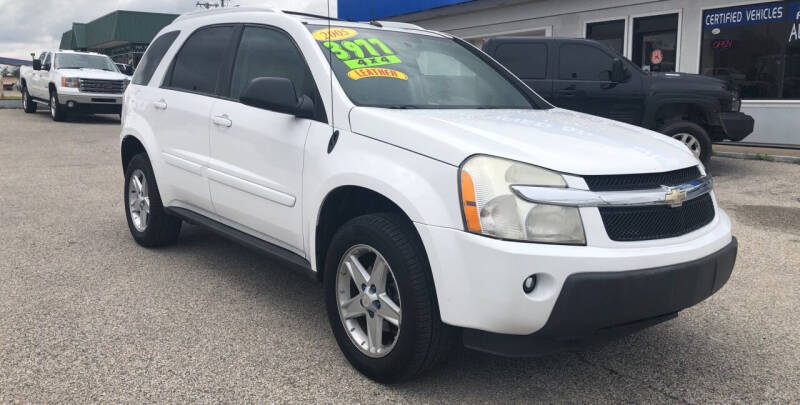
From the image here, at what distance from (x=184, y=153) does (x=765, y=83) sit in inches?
462

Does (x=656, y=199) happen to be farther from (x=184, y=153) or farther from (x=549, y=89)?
(x=549, y=89)

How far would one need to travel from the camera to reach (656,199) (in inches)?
117

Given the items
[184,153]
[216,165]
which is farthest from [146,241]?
[216,165]

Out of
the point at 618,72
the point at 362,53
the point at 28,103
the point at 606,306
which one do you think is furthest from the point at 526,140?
the point at 28,103

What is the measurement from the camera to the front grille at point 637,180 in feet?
9.49

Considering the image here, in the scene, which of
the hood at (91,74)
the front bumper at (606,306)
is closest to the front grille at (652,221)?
the front bumper at (606,306)

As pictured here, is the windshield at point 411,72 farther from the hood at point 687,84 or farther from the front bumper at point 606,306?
the hood at point 687,84

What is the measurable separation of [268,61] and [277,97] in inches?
30.4

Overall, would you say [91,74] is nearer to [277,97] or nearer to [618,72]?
[618,72]

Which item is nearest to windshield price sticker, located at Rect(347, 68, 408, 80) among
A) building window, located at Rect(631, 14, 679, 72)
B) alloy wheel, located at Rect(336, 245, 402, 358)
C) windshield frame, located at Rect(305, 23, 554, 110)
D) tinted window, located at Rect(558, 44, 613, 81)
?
windshield frame, located at Rect(305, 23, 554, 110)

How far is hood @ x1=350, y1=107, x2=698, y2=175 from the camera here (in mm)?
2938

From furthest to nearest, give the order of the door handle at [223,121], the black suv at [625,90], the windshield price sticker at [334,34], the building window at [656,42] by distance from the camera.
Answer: the building window at [656,42], the black suv at [625,90], the door handle at [223,121], the windshield price sticker at [334,34]

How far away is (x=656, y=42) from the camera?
47.6ft

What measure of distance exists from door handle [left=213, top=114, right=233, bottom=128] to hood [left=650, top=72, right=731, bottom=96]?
24.2 feet
